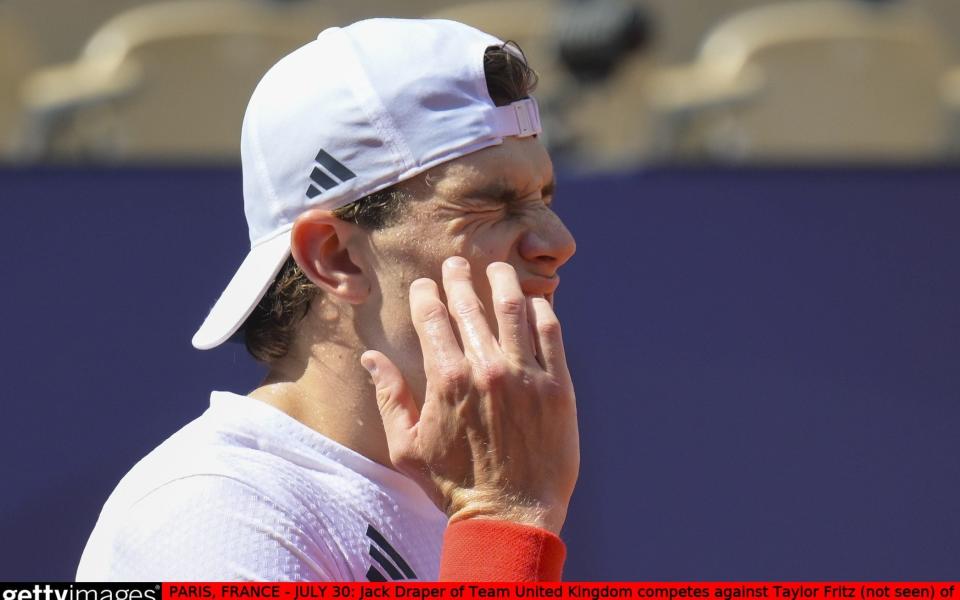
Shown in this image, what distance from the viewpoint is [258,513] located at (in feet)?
4.81

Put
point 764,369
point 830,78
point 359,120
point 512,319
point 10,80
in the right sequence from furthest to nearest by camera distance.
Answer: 1. point 830,78
2. point 10,80
3. point 764,369
4. point 359,120
5. point 512,319

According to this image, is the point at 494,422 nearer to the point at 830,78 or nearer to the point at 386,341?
the point at 386,341

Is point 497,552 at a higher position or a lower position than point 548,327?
lower

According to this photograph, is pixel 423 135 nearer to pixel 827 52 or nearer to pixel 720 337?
pixel 720 337

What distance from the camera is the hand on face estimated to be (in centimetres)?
148

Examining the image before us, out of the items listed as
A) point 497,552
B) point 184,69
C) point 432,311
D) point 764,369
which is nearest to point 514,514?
point 497,552

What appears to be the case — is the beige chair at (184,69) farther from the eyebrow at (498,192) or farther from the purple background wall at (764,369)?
the eyebrow at (498,192)

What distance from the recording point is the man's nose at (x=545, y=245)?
1.72 metres

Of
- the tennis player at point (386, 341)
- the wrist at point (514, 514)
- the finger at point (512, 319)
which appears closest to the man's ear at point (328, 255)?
the tennis player at point (386, 341)

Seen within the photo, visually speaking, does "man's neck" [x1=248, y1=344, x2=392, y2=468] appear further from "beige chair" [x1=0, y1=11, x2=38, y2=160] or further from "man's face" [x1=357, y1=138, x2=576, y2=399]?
"beige chair" [x1=0, y1=11, x2=38, y2=160]

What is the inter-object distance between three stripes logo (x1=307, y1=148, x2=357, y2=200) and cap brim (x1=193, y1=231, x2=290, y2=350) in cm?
9

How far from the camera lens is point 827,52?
224 inches

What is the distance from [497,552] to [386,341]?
0.38 m

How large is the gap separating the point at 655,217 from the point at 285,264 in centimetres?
178
